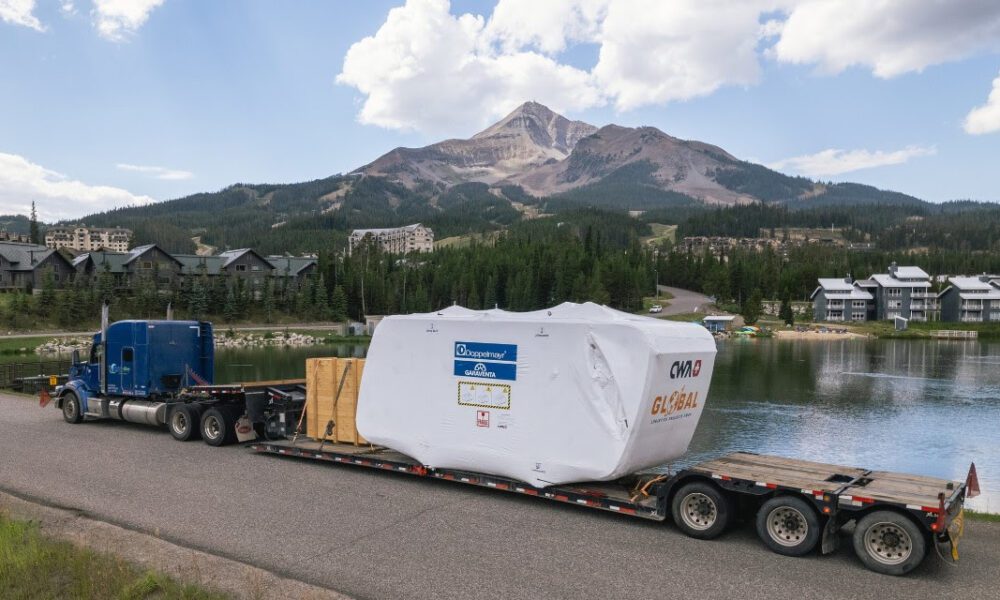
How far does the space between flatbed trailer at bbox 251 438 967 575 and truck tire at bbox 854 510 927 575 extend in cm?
1

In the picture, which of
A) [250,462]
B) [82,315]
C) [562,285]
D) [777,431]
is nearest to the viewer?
[250,462]

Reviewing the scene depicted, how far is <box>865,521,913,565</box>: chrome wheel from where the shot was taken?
9.99 metres

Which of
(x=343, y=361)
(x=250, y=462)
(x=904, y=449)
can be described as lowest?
(x=904, y=449)

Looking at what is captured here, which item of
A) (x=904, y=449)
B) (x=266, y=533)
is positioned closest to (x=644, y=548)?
(x=266, y=533)

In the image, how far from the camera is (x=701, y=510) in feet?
38.0

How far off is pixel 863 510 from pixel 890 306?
549ft

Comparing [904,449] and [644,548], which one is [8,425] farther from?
[904,449]

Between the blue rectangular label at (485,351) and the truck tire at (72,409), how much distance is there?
52.7 feet

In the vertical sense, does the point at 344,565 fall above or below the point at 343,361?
below

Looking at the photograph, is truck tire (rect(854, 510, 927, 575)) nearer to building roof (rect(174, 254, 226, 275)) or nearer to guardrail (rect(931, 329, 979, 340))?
building roof (rect(174, 254, 226, 275))

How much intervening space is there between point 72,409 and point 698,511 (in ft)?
69.0

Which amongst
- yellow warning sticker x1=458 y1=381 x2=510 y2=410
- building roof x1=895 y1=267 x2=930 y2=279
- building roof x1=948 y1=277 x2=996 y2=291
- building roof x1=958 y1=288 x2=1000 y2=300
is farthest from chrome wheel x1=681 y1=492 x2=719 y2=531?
building roof x1=895 y1=267 x2=930 y2=279

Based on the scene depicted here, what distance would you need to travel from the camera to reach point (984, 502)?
20016 millimetres

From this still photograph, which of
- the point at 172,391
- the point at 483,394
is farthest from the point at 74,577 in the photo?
the point at 172,391
